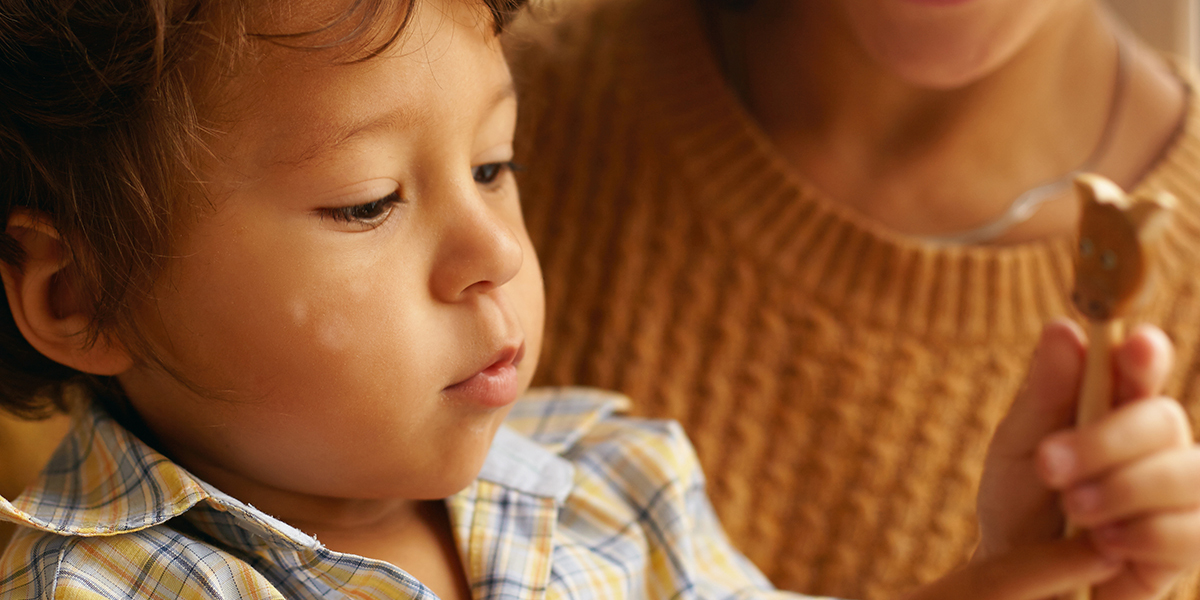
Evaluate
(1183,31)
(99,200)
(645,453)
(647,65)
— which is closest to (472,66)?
(99,200)

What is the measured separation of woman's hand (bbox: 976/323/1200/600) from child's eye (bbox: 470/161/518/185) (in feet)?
1.40

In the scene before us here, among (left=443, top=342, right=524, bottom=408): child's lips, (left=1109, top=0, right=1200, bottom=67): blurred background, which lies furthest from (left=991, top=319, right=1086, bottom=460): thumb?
(left=1109, top=0, right=1200, bottom=67): blurred background

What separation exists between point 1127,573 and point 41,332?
0.76m

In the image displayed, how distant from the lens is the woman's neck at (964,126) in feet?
3.69

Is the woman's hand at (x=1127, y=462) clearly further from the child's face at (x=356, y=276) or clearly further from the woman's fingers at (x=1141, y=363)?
the child's face at (x=356, y=276)

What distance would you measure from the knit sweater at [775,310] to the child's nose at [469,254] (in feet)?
1.32

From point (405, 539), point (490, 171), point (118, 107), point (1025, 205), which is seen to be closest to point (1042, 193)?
point (1025, 205)

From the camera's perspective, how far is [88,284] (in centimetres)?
70

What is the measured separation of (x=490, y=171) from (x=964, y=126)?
624 mm

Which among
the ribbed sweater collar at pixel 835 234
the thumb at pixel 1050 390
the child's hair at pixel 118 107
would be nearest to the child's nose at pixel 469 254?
the child's hair at pixel 118 107

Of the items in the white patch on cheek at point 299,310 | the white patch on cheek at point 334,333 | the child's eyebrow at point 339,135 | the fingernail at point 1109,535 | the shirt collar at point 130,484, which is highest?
the child's eyebrow at point 339,135

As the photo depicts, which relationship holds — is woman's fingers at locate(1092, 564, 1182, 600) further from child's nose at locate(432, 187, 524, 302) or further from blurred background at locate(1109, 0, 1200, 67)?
blurred background at locate(1109, 0, 1200, 67)

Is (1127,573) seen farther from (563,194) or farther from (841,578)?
(563,194)

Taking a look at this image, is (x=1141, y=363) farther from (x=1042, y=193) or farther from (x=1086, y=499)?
(x=1042, y=193)
